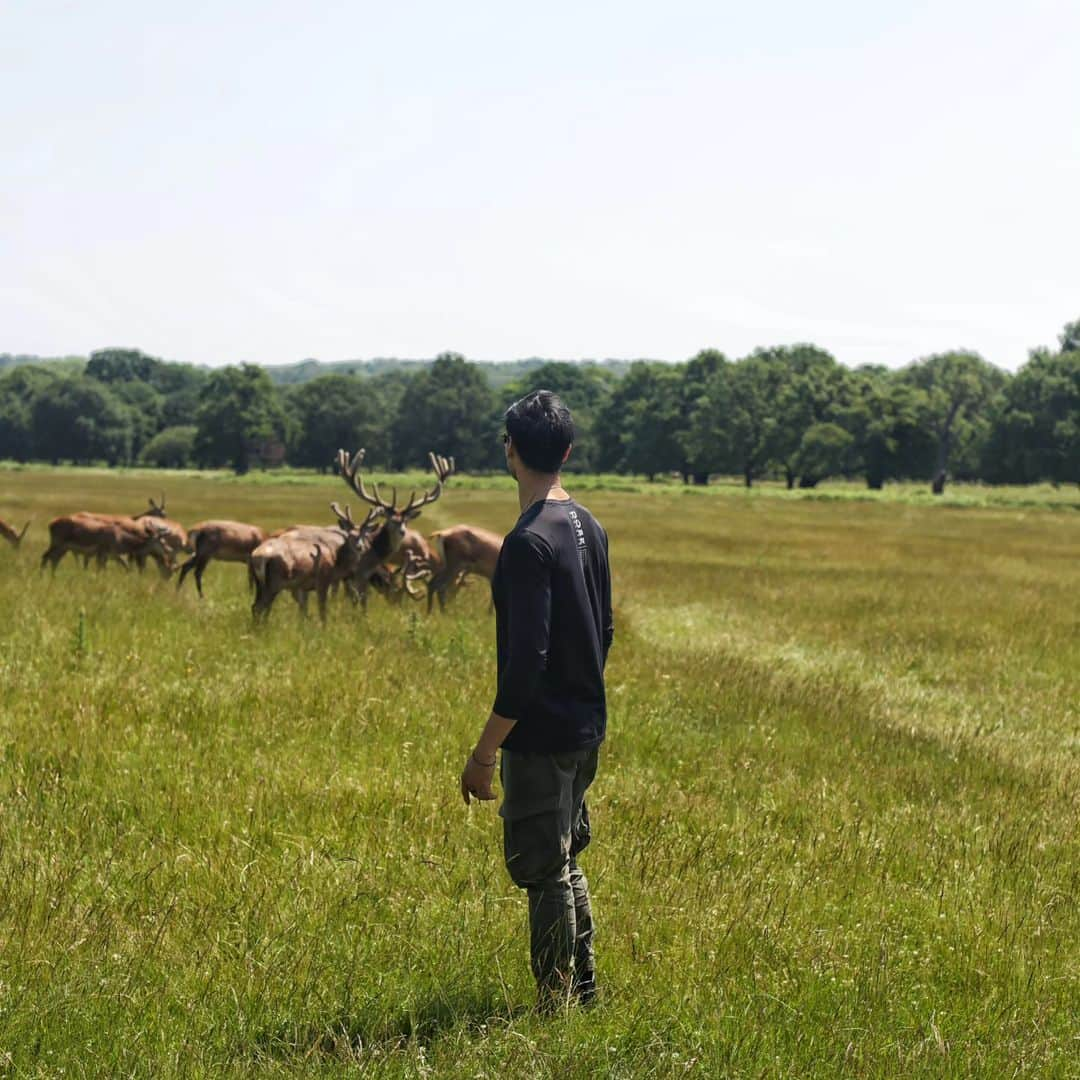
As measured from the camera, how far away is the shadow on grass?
3418mm

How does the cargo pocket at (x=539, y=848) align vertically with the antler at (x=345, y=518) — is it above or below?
below

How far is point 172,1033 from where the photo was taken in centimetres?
347

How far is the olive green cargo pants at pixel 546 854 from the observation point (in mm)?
3680

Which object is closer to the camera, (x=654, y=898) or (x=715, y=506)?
(x=654, y=898)

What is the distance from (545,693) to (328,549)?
33.0ft

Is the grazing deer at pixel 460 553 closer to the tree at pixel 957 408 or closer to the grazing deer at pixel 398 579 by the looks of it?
the grazing deer at pixel 398 579

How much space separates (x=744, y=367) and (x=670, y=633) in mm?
89911

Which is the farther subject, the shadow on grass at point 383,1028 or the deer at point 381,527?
the deer at point 381,527

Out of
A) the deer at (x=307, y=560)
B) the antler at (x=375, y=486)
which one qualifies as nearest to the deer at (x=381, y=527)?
the antler at (x=375, y=486)

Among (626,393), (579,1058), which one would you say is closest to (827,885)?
(579,1058)

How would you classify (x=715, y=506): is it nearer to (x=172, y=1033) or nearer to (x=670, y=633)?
(x=670, y=633)

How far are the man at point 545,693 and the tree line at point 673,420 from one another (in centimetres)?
8119

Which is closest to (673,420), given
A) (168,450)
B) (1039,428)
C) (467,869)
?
(1039,428)

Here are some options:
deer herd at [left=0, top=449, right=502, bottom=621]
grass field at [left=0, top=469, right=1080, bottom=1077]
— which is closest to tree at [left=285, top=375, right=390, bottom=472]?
deer herd at [left=0, top=449, right=502, bottom=621]
